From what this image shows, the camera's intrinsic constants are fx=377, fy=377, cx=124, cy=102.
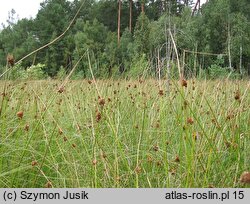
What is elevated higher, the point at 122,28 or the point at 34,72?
the point at 122,28

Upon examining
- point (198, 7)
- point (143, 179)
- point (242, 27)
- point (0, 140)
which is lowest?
point (143, 179)

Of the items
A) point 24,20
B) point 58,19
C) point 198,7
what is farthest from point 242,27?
point 24,20

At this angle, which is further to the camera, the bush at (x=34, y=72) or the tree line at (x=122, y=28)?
the tree line at (x=122, y=28)

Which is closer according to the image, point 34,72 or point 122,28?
point 34,72

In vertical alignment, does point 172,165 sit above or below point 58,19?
below

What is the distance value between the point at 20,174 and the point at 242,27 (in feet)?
53.8

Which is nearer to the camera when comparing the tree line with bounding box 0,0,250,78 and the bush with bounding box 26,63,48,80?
the bush with bounding box 26,63,48,80

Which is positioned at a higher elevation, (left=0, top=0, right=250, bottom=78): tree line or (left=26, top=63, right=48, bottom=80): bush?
(left=0, top=0, right=250, bottom=78): tree line

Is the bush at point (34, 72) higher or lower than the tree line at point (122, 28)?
lower
